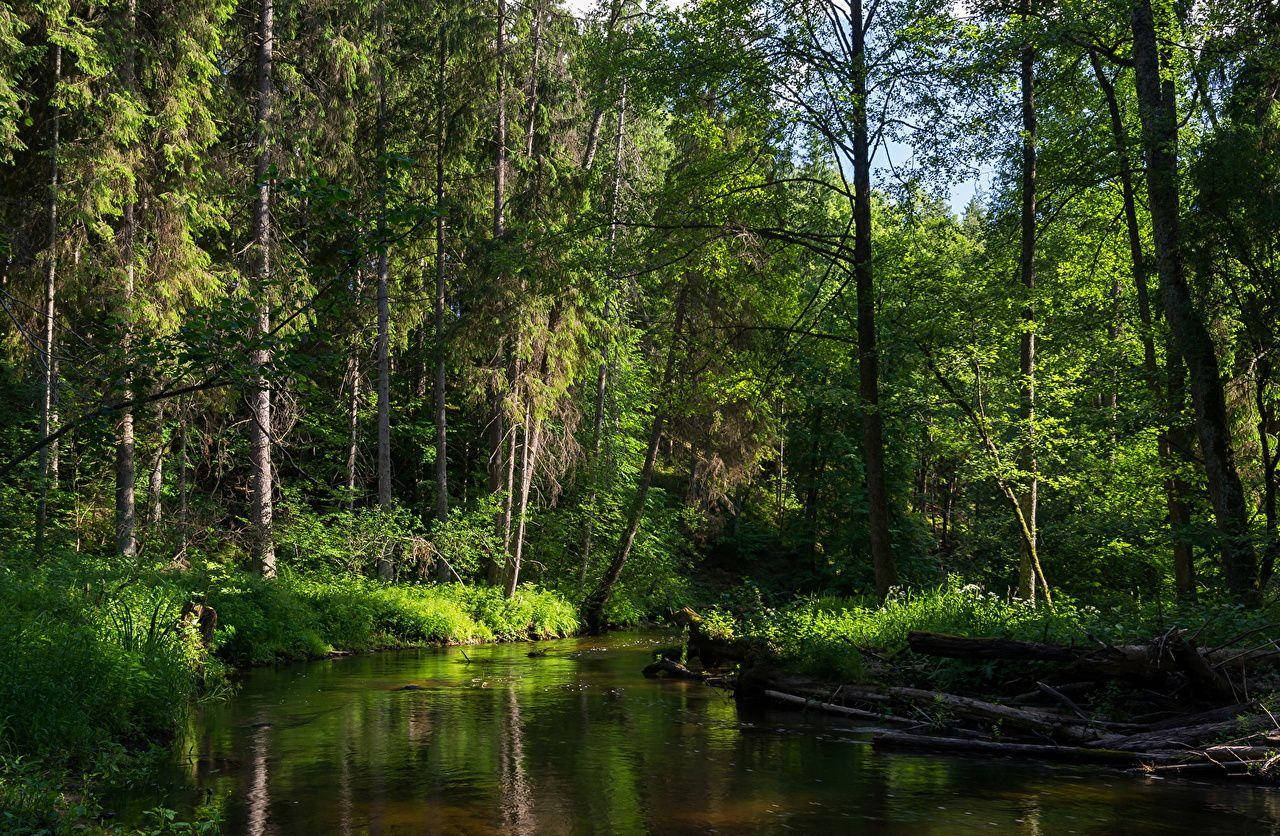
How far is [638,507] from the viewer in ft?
76.7

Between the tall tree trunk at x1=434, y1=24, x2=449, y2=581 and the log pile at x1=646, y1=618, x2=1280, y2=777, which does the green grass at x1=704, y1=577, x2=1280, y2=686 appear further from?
the tall tree trunk at x1=434, y1=24, x2=449, y2=581

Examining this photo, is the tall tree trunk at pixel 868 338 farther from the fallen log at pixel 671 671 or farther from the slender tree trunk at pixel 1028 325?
the fallen log at pixel 671 671

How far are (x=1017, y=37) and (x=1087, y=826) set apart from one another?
1036 centimetres

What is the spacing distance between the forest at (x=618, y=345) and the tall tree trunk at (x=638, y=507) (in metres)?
0.13

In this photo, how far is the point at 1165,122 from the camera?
1142 centimetres

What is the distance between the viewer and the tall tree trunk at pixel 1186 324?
35.6 ft

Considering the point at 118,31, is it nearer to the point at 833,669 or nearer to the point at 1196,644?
the point at 833,669

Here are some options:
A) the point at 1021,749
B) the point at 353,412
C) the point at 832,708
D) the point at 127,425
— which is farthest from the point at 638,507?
the point at 1021,749

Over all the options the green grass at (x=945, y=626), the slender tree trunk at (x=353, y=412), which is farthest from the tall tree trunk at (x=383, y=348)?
the green grass at (x=945, y=626)

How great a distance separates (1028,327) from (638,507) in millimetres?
11551

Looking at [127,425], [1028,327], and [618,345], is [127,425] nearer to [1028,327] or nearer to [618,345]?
[618,345]

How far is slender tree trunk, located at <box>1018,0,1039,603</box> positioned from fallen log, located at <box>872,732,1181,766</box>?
616 cm

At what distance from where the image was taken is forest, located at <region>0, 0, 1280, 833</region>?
907 cm

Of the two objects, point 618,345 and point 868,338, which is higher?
point 618,345
